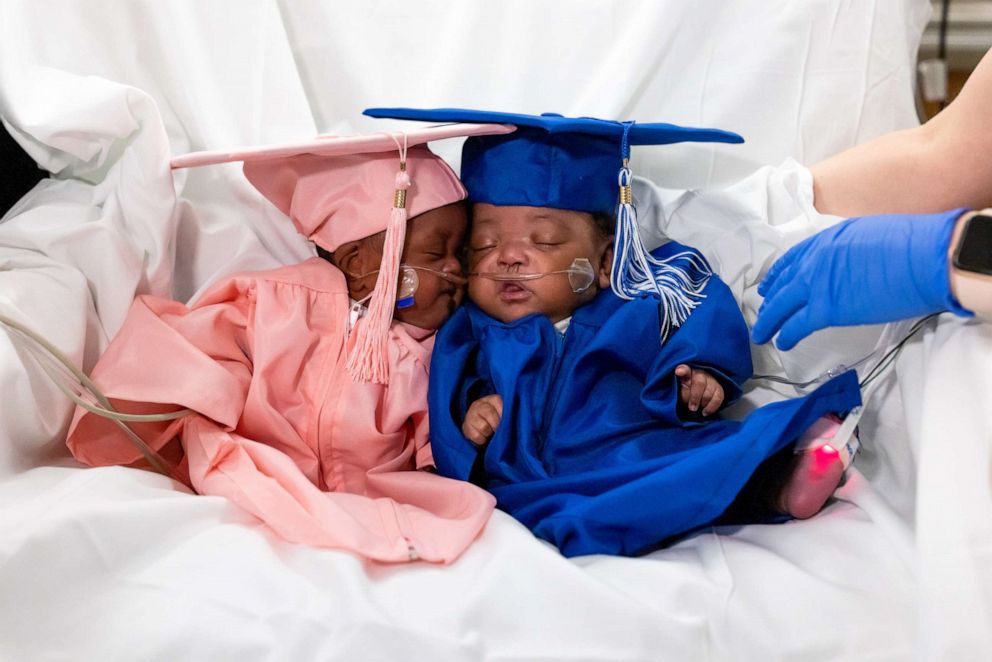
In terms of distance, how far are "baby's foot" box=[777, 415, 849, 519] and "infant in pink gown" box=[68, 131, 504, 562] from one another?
0.35m

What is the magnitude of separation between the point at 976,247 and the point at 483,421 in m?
0.60

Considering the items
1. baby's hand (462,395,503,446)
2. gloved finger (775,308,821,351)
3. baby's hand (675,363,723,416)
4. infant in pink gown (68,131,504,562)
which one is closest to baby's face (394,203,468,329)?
infant in pink gown (68,131,504,562)

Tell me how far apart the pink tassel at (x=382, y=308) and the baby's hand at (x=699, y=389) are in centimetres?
38

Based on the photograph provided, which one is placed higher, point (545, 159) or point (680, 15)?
point (680, 15)

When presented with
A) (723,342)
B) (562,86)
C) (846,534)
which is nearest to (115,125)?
(562,86)

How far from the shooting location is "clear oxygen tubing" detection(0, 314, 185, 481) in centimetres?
108

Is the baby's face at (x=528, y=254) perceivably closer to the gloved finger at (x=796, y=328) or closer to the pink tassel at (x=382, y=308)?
the pink tassel at (x=382, y=308)

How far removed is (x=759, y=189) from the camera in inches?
51.6

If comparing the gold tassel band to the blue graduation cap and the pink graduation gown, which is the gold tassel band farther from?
the pink graduation gown

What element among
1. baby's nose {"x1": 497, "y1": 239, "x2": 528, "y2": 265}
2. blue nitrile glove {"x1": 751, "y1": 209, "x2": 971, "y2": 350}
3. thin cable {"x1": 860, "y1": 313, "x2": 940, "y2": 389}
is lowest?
thin cable {"x1": 860, "y1": 313, "x2": 940, "y2": 389}

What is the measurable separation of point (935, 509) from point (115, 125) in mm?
1035

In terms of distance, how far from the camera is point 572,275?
129cm

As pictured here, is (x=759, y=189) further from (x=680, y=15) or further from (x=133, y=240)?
(x=133, y=240)

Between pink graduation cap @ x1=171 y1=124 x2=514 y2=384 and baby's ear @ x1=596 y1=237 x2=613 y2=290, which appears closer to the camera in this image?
pink graduation cap @ x1=171 y1=124 x2=514 y2=384
